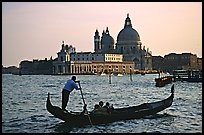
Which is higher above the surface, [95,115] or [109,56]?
[109,56]

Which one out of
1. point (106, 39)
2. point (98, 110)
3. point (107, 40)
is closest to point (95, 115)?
point (98, 110)

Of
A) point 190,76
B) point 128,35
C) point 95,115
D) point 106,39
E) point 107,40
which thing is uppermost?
point 128,35

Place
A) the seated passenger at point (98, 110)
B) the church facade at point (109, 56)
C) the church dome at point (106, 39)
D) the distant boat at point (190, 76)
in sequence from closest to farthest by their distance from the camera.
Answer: the seated passenger at point (98, 110) → the distant boat at point (190, 76) → the church facade at point (109, 56) → the church dome at point (106, 39)

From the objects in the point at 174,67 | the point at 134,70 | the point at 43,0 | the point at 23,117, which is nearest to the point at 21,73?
the point at 134,70

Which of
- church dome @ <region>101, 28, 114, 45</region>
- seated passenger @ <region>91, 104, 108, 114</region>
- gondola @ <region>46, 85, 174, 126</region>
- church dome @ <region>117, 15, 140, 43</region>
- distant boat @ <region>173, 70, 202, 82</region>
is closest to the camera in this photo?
gondola @ <region>46, 85, 174, 126</region>

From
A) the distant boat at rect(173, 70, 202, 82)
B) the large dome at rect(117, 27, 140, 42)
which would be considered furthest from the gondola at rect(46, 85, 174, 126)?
the large dome at rect(117, 27, 140, 42)

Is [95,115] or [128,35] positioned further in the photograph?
[128,35]

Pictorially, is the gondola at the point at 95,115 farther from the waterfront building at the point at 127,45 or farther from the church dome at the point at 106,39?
the church dome at the point at 106,39

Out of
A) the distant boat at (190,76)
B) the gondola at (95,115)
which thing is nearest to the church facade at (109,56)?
the distant boat at (190,76)

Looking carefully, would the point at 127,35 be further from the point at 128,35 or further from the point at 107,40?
the point at 107,40

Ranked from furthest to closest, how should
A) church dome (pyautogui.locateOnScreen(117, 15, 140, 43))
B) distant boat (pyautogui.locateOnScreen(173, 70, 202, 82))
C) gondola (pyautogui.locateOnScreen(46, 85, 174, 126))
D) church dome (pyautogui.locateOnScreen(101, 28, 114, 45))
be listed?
1. church dome (pyautogui.locateOnScreen(101, 28, 114, 45))
2. church dome (pyautogui.locateOnScreen(117, 15, 140, 43))
3. distant boat (pyautogui.locateOnScreen(173, 70, 202, 82))
4. gondola (pyautogui.locateOnScreen(46, 85, 174, 126))

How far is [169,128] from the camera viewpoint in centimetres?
1031

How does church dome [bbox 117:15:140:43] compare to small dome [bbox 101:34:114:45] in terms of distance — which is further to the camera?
small dome [bbox 101:34:114:45]

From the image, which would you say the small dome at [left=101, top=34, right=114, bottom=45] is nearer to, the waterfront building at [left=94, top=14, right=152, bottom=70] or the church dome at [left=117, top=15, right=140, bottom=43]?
the waterfront building at [left=94, top=14, right=152, bottom=70]
